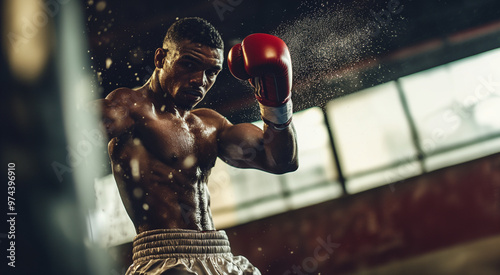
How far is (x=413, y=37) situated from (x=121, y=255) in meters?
4.29

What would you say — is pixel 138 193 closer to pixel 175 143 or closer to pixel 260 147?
pixel 175 143

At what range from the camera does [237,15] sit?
3.21m

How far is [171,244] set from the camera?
1310mm

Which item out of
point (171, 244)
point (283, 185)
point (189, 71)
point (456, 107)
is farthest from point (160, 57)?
point (456, 107)

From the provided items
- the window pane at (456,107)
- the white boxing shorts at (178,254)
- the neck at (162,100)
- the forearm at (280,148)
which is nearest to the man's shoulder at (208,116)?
the neck at (162,100)

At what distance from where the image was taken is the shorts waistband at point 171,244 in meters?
1.31

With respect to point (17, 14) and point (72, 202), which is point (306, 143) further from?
point (17, 14)

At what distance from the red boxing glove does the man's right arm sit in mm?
471

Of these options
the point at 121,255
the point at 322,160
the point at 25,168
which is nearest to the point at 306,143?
the point at 322,160

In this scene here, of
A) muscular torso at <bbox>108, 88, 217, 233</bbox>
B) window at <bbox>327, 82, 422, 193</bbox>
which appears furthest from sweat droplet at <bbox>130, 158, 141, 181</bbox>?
window at <bbox>327, 82, 422, 193</bbox>

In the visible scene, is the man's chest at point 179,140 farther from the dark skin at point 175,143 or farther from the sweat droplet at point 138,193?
the sweat droplet at point 138,193

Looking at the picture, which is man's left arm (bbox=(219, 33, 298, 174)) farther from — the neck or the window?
the window

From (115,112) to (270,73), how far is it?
595mm

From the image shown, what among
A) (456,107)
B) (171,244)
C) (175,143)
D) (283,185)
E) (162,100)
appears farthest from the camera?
(283,185)
